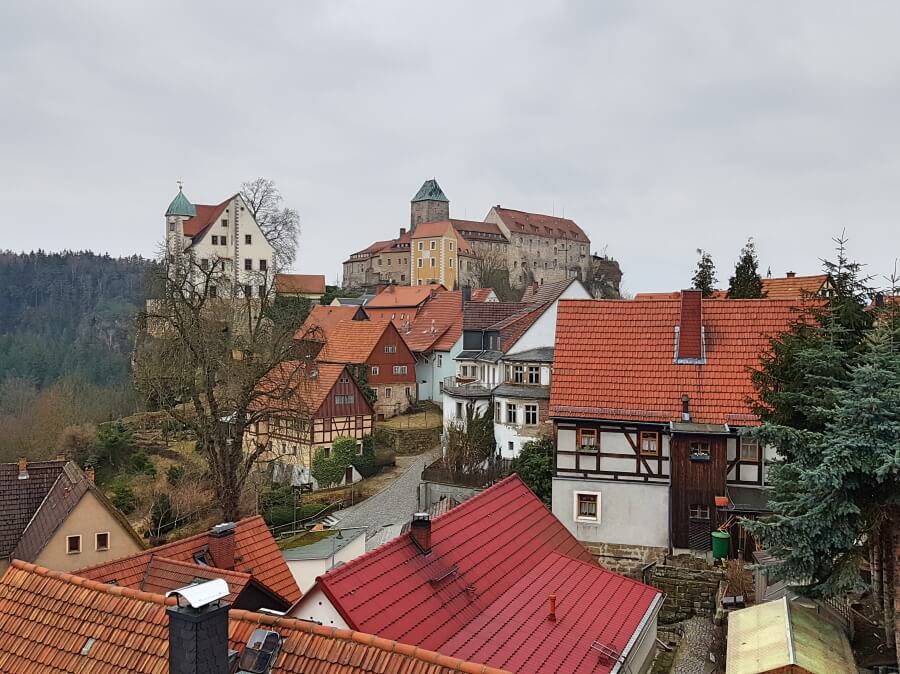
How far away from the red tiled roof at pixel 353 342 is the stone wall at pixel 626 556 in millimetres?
24780

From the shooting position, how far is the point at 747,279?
27641 mm

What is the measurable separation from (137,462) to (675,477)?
2718 centimetres

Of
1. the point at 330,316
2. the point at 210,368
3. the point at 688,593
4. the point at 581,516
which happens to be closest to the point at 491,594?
the point at 688,593

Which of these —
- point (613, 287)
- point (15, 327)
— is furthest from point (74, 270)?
point (613, 287)

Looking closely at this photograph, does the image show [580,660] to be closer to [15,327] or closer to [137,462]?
[137,462]

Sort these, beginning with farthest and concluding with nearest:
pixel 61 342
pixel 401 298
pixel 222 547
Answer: pixel 61 342 < pixel 401 298 < pixel 222 547

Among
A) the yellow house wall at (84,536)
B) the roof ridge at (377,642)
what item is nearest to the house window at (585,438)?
the roof ridge at (377,642)

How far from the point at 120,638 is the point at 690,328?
50.7 ft

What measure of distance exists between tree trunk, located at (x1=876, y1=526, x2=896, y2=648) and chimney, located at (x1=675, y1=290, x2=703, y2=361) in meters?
7.73

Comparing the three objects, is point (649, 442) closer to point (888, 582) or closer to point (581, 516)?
point (581, 516)

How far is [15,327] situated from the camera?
96.6 m

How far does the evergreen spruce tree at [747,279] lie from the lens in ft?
89.1

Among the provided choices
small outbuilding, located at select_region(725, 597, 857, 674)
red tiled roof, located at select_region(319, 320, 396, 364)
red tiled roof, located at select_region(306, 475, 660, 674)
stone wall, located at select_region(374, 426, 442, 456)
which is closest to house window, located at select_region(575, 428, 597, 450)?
red tiled roof, located at select_region(306, 475, 660, 674)

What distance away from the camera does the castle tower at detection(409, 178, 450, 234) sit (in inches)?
4235
